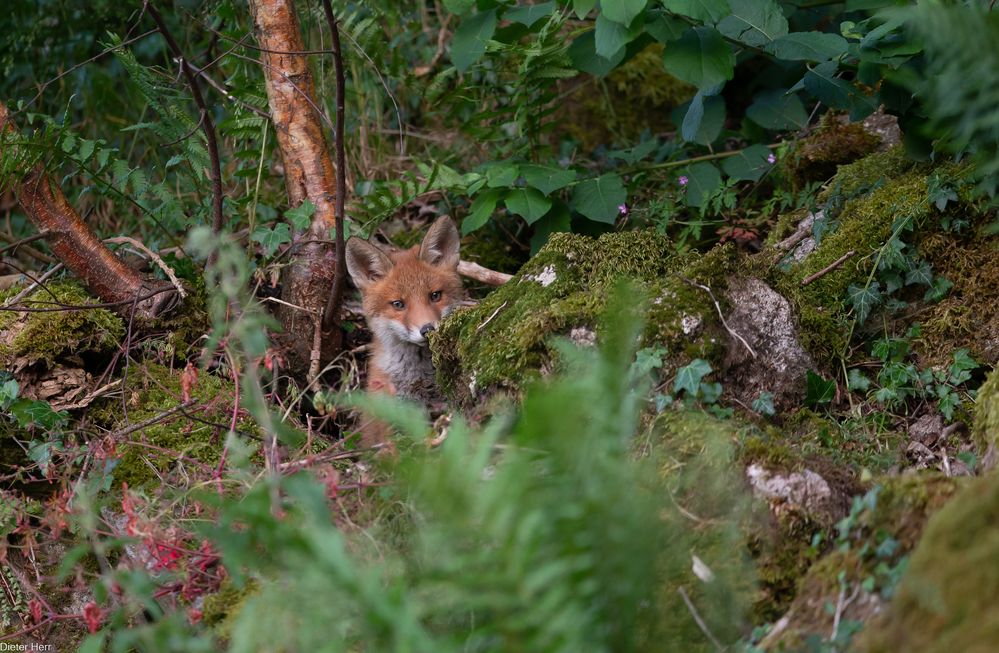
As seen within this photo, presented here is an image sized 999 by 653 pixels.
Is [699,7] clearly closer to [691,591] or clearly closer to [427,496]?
[691,591]

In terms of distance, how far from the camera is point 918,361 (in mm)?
4223

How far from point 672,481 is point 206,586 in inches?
67.8

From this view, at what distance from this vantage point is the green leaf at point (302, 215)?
5.33 m

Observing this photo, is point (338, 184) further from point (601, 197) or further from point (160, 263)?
point (601, 197)

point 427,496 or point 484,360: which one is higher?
point 427,496

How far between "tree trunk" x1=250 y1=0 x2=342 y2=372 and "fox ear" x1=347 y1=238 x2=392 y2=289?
0.32 metres

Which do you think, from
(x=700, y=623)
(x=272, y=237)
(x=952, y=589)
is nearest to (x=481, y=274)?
(x=272, y=237)

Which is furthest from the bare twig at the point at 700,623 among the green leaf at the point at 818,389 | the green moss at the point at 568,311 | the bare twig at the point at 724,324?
the green leaf at the point at 818,389

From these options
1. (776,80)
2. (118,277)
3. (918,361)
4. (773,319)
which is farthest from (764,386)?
(118,277)

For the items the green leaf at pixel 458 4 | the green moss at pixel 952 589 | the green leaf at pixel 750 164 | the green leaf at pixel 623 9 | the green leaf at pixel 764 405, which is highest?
the green leaf at pixel 623 9

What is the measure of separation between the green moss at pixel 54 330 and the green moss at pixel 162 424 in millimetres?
272

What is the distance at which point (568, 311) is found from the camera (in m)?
3.90

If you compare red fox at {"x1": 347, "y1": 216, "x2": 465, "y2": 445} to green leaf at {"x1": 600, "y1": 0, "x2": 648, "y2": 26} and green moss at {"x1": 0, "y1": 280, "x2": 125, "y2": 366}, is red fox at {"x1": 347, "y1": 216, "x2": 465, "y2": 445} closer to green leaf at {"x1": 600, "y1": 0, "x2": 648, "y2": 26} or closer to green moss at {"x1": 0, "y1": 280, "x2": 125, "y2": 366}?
green moss at {"x1": 0, "y1": 280, "x2": 125, "y2": 366}

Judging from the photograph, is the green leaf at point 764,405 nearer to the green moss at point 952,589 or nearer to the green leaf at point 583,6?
the green moss at point 952,589
